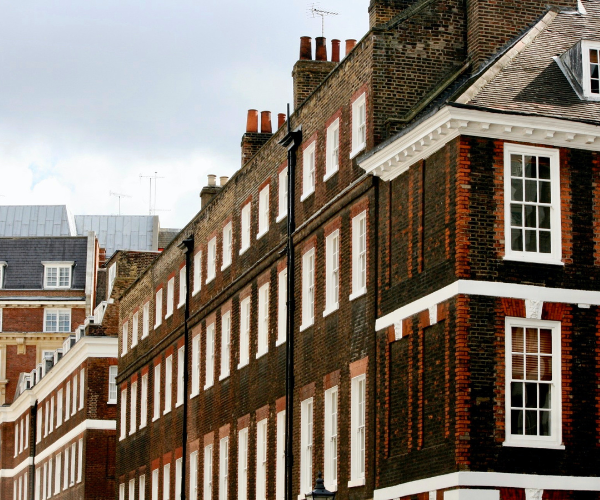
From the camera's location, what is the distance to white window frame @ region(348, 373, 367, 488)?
104 feet

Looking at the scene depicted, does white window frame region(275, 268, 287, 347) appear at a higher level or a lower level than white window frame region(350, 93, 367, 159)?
lower

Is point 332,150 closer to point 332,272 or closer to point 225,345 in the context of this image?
point 332,272

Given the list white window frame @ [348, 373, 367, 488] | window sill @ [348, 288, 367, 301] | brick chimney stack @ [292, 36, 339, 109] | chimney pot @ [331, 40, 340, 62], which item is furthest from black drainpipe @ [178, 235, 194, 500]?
window sill @ [348, 288, 367, 301]

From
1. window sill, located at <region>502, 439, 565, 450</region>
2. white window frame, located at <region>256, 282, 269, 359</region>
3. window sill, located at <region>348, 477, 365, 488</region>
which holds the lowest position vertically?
window sill, located at <region>348, 477, 365, 488</region>

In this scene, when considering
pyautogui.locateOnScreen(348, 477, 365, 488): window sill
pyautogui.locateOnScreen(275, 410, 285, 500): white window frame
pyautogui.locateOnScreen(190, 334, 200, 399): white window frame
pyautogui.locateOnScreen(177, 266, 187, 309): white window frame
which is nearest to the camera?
pyautogui.locateOnScreen(348, 477, 365, 488): window sill

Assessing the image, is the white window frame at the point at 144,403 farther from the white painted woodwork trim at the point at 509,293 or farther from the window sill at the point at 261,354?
the white painted woodwork trim at the point at 509,293

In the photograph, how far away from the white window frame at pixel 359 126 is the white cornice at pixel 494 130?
3.44 meters

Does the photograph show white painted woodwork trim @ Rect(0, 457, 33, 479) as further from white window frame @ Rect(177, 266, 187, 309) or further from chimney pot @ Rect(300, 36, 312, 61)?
chimney pot @ Rect(300, 36, 312, 61)

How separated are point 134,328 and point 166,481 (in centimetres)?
1013

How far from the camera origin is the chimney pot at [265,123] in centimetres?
4859

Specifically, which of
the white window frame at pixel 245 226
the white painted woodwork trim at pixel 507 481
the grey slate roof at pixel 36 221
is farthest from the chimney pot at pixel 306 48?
the grey slate roof at pixel 36 221

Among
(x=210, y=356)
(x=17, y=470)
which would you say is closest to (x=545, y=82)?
(x=210, y=356)

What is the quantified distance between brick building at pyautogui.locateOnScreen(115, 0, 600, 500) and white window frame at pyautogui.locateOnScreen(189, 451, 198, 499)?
16.1 ft

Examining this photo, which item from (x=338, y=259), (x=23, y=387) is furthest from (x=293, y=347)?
(x=23, y=387)
